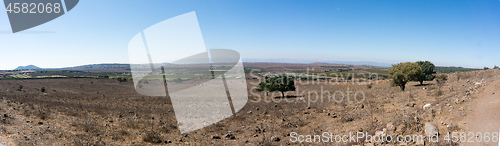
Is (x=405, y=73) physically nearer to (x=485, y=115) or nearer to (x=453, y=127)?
(x=485, y=115)

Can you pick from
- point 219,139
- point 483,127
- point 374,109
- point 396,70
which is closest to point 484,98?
point 483,127

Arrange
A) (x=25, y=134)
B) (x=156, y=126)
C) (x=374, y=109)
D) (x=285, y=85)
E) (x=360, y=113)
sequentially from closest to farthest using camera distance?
(x=25, y=134) < (x=156, y=126) < (x=360, y=113) < (x=374, y=109) < (x=285, y=85)

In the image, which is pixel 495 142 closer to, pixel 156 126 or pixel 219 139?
pixel 219 139

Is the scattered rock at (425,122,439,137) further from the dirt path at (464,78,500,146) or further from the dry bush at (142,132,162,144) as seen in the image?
the dry bush at (142,132,162,144)

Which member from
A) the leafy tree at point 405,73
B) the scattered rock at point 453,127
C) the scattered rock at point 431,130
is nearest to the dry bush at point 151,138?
the scattered rock at point 431,130

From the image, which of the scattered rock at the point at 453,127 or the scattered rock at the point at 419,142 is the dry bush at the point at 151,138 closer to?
the scattered rock at the point at 419,142

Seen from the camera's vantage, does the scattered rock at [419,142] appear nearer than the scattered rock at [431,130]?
Yes

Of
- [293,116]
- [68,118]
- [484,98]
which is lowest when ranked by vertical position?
[293,116]

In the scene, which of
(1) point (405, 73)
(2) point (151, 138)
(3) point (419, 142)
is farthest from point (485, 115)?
(1) point (405, 73)
